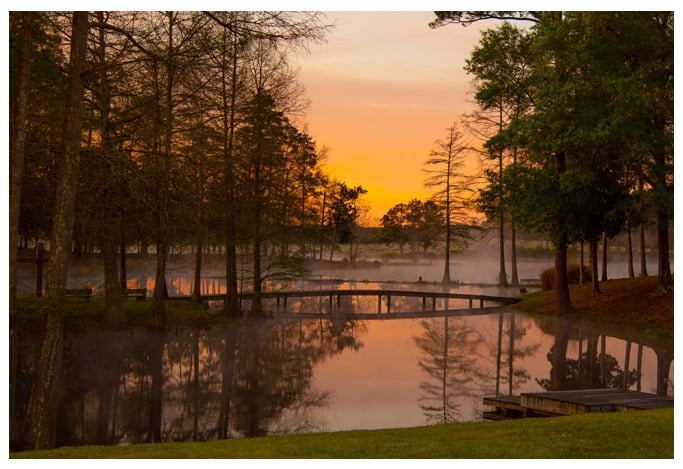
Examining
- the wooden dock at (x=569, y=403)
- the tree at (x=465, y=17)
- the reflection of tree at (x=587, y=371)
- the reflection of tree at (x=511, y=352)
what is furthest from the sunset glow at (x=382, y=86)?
the wooden dock at (x=569, y=403)

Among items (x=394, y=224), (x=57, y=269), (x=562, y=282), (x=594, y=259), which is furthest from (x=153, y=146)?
(x=394, y=224)

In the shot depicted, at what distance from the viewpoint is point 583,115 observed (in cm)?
2483

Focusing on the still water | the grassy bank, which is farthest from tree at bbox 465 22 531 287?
the still water

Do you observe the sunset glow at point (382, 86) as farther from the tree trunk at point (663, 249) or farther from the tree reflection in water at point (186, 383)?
the tree trunk at point (663, 249)

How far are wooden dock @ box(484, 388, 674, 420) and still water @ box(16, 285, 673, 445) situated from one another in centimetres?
57

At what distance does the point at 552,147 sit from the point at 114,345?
14961mm

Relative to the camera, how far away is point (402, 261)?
6619 cm

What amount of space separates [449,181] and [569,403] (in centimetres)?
3261

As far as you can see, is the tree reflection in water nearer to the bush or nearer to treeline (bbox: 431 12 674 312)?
treeline (bbox: 431 12 674 312)

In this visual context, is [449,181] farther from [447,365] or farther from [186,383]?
[186,383]

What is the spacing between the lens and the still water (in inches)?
553

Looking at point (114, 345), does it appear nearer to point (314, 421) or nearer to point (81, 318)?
point (81, 318)

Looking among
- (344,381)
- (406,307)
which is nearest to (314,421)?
(344,381)

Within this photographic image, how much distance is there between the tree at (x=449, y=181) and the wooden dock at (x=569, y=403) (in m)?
30.0
